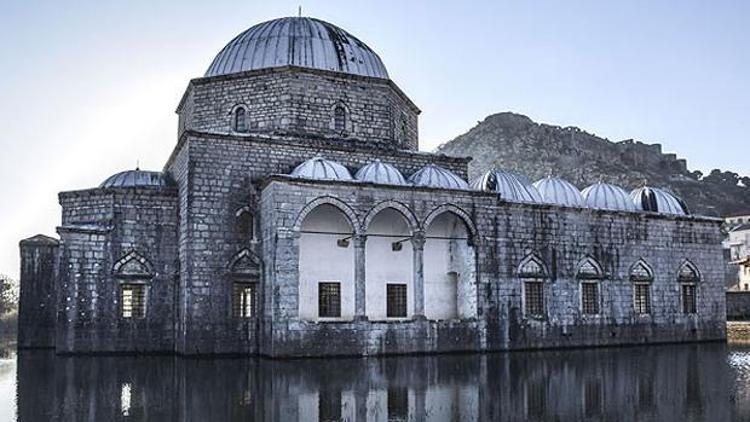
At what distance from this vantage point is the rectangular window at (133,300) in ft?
65.9

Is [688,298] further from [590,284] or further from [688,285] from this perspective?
[590,284]

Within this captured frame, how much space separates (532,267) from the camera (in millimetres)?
21375

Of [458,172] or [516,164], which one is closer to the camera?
[458,172]

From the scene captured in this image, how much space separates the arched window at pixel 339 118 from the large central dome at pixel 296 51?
1177 mm

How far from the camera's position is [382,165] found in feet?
65.5

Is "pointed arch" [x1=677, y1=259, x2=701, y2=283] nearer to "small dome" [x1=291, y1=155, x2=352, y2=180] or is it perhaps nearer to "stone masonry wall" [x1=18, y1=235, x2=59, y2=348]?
"small dome" [x1=291, y1=155, x2=352, y2=180]

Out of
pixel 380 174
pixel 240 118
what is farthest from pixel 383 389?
pixel 240 118

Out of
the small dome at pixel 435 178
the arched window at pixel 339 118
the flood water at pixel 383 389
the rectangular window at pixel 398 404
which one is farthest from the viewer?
the arched window at pixel 339 118

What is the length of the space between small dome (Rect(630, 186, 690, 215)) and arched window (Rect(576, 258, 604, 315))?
4.48m

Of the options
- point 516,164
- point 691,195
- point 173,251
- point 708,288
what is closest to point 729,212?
point 691,195

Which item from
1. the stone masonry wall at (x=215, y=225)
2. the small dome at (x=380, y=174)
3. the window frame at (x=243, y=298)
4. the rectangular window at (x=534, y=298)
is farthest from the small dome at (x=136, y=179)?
the rectangular window at (x=534, y=298)

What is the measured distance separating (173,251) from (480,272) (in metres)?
8.61

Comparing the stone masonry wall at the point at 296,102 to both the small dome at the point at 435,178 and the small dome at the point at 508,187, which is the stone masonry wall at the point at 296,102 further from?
the small dome at the point at 508,187

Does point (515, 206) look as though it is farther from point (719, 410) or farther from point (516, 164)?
point (516, 164)
